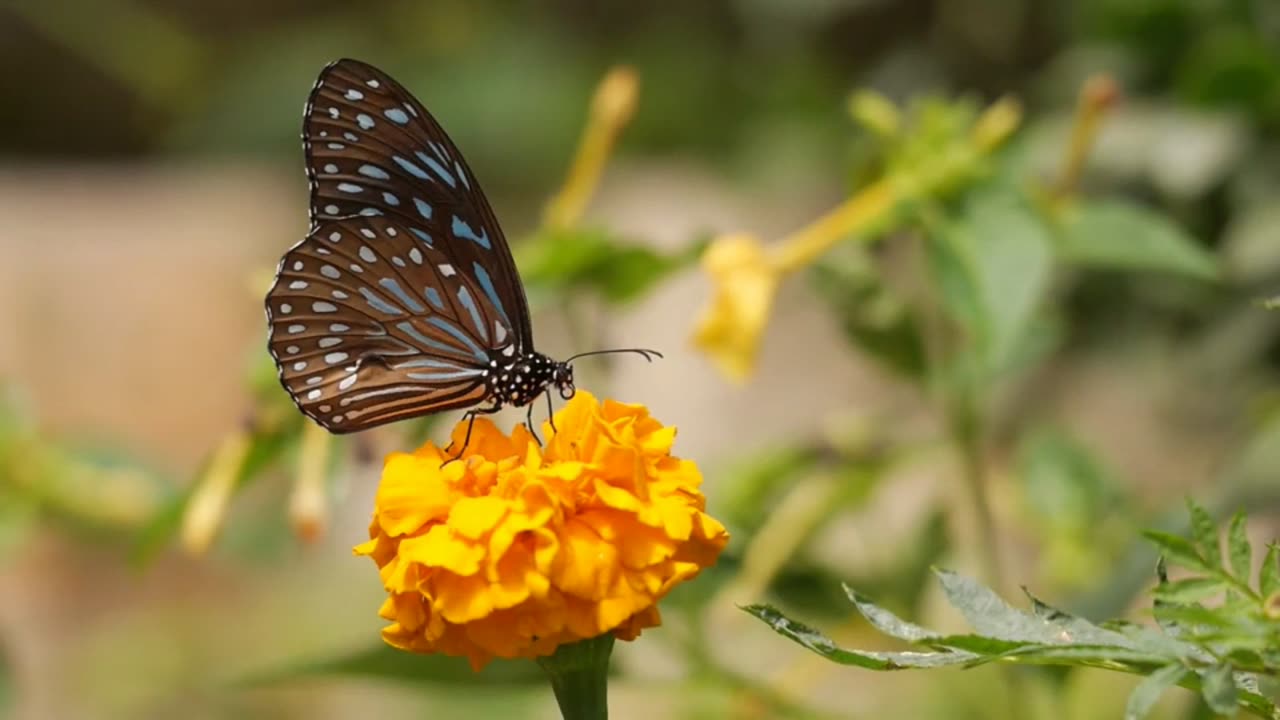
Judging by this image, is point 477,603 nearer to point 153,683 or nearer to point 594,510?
point 594,510

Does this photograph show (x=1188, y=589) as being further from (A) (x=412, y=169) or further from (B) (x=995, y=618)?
(A) (x=412, y=169)

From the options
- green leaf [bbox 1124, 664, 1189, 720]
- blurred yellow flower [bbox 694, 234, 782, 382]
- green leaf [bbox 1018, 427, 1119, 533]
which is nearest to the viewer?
green leaf [bbox 1124, 664, 1189, 720]

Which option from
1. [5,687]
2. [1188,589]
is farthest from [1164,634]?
[5,687]

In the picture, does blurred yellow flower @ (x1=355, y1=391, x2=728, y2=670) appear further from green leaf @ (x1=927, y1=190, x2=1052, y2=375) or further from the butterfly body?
green leaf @ (x1=927, y1=190, x2=1052, y2=375)

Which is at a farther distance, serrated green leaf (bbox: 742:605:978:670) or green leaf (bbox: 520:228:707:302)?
green leaf (bbox: 520:228:707:302)

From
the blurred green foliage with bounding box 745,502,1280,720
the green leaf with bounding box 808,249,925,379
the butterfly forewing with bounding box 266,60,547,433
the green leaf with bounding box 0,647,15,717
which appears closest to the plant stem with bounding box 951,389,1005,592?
the green leaf with bounding box 808,249,925,379

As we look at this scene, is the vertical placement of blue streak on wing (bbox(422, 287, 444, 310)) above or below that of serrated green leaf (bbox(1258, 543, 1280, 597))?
above

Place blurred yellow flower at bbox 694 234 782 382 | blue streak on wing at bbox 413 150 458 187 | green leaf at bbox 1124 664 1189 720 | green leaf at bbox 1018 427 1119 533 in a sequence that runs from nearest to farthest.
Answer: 1. green leaf at bbox 1124 664 1189 720
2. blue streak on wing at bbox 413 150 458 187
3. blurred yellow flower at bbox 694 234 782 382
4. green leaf at bbox 1018 427 1119 533

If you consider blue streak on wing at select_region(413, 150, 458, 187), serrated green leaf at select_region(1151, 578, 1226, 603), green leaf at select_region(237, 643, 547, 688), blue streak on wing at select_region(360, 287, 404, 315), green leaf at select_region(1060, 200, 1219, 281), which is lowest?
serrated green leaf at select_region(1151, 578, 1226, 603)
